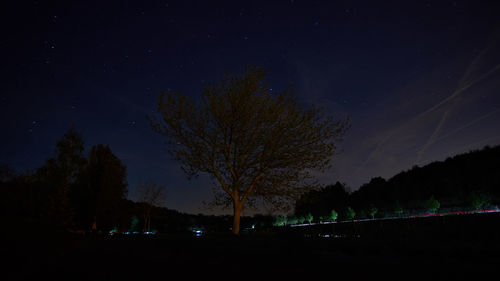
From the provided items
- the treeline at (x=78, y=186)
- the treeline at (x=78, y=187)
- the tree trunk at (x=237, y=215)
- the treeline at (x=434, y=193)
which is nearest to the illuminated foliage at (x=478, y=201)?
the treeline at (x=434, y=193)

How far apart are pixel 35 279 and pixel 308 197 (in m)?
14.4

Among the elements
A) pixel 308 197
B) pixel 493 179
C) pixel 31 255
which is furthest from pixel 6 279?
pixel 493 179

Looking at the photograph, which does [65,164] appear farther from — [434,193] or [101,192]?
[434,193]

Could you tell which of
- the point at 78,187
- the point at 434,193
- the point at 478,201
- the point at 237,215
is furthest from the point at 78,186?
the point at 434,193

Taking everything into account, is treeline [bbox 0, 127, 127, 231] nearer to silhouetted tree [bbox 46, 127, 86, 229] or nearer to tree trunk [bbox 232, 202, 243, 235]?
silhouetted tree [bbox 46, 127, 86, 229]

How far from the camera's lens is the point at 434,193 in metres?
47.9

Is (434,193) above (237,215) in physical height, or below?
above

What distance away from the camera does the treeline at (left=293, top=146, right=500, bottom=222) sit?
30094 mm

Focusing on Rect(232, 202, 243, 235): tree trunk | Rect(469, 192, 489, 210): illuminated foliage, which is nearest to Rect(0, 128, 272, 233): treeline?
Rect(232, 202, 243, 235): tree trunk

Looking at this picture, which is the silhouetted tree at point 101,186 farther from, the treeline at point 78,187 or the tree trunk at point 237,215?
the tree trunk at point 237,215

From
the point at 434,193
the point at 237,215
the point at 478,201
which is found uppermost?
the point at 434,193

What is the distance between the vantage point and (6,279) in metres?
1.35

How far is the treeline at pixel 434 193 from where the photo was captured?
98.7 feet

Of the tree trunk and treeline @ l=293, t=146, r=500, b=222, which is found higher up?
treeline @ l=293, t=146, r=500, b=222
